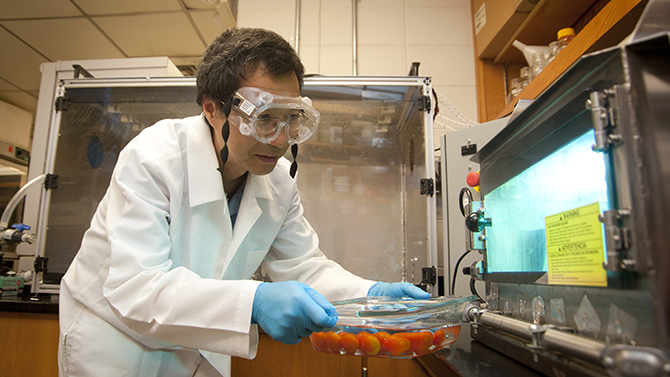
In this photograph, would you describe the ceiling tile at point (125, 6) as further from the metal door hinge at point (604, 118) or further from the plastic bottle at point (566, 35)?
the metal door hinge at point (604, 118)

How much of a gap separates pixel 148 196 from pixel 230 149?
0.86 feet

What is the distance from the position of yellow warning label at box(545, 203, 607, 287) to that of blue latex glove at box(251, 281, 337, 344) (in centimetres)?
37

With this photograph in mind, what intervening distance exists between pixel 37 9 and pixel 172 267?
9.76 ft

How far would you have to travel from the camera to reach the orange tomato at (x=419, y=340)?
2.04 feet

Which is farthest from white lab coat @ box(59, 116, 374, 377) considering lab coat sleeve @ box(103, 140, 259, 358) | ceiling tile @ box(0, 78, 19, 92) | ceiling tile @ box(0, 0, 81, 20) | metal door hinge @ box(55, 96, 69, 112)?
ceiling tile @ box(0, 78, 19, 92)

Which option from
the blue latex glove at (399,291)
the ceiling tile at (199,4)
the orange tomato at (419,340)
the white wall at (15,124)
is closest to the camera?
the orange tomato at (419,340)

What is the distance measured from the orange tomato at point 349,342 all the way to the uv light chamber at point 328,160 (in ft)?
4.10

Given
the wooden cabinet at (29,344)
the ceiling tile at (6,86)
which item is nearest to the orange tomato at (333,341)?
the wooden cabinet at (29,344)

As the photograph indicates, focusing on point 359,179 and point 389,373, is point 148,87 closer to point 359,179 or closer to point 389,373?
point 359,179

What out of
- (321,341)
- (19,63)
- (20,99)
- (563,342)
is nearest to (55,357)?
(321,341)

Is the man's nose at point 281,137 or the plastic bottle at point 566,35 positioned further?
the plastic bottle at point 566,35

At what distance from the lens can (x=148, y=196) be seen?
960mm

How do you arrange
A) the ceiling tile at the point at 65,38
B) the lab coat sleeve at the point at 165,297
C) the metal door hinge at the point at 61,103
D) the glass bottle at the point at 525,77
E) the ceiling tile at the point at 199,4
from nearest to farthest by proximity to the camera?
1. the lab coat sleeve at the point at 165,297
2. the glass bottle at the point at 525,77
3. the metal door hinge at the point at 61,103
4. the ceiling tile at the point at 199,4
5. the ceiling tile at the point at 65,38

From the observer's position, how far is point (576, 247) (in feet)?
1.68
